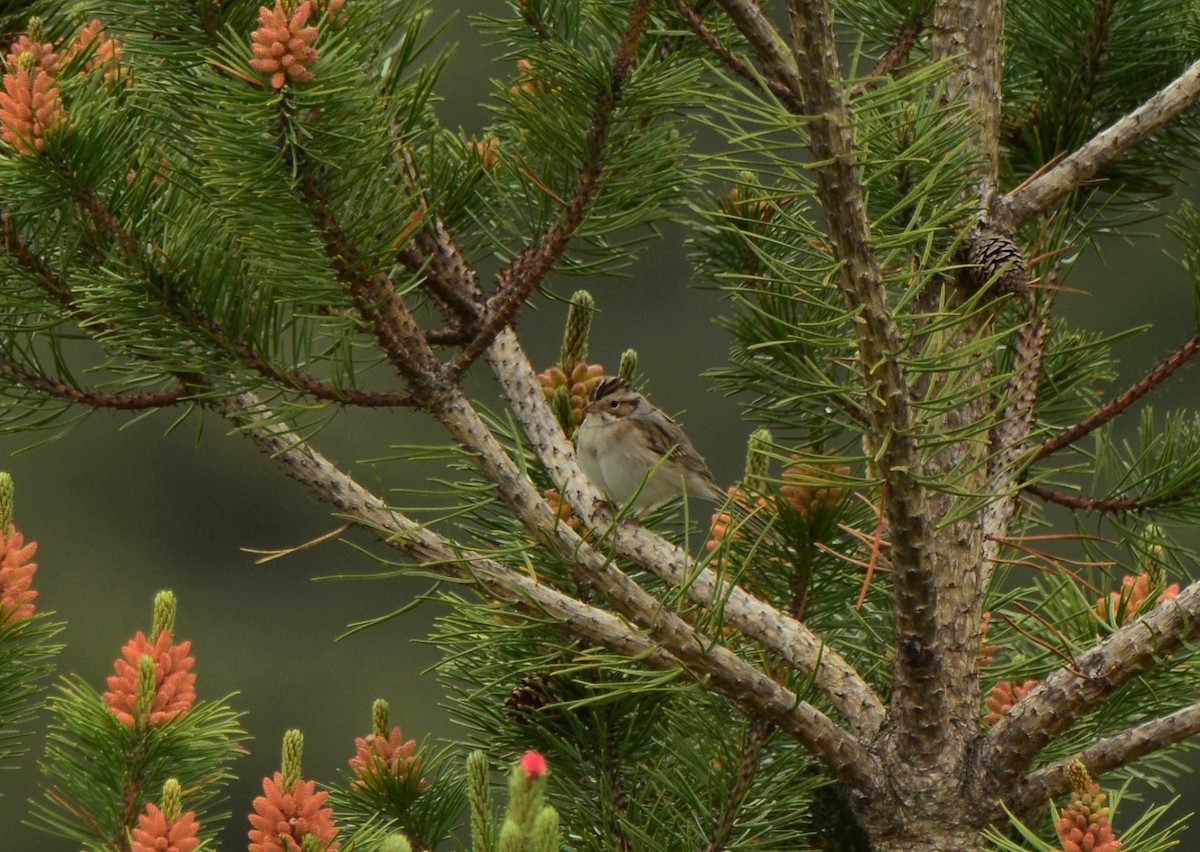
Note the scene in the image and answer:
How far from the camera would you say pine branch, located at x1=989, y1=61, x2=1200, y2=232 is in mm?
1674

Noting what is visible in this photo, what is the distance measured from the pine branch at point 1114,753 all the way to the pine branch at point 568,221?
68 centimetres

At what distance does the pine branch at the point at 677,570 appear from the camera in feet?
5.30

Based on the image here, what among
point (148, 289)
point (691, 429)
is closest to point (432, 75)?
point (148, 289)

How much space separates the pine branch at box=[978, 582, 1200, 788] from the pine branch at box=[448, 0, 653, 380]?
24.8 inches

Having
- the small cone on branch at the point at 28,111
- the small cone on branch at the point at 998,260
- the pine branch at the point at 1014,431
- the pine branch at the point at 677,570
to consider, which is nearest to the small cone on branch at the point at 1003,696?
the pine branch at the point at 1014,431

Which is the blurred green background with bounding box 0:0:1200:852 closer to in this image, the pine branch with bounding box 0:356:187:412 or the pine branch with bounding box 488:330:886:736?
the pine branch with bounding box 488:330:886:736

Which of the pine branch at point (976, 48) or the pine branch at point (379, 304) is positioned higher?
the pine branch at point (976, 48)

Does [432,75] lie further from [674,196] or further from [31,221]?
[31,221]

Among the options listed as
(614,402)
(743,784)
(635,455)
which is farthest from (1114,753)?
(635,455)

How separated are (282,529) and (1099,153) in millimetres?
19422

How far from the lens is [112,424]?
19.9 metres

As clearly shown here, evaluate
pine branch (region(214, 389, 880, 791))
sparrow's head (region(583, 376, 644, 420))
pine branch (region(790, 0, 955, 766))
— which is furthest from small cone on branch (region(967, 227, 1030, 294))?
sparrow's head (region(583, 376, 644, 420))

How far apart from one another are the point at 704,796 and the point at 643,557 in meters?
0.31

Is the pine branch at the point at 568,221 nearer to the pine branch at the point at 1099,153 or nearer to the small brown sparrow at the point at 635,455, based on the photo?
the pine branch at the point at 1099,153
